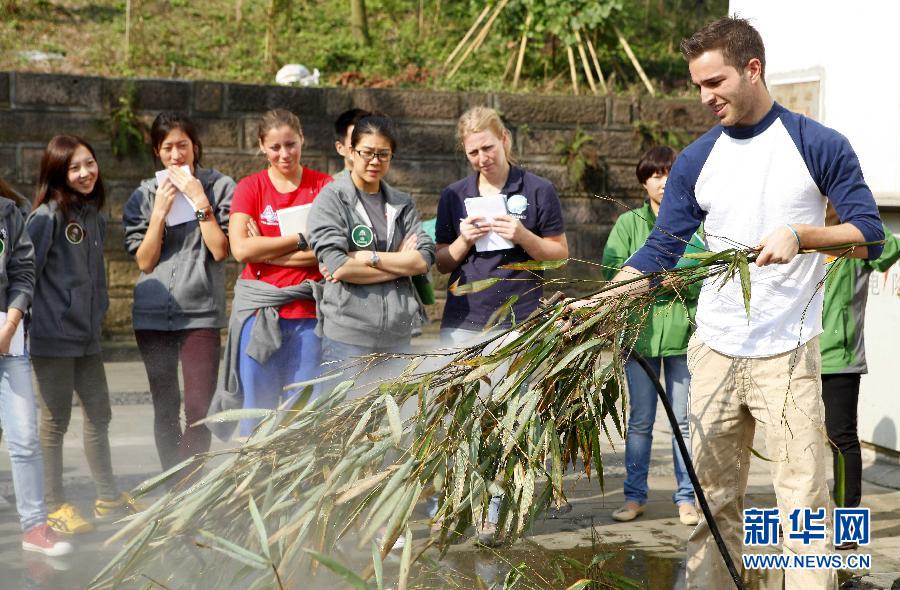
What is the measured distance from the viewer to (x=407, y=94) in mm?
10383

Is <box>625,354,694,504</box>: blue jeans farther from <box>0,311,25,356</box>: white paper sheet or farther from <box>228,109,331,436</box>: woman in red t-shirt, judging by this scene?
<box>0,311,25,356</box>: white paper sheet

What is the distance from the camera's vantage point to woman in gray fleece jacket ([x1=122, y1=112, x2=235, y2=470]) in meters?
6.03

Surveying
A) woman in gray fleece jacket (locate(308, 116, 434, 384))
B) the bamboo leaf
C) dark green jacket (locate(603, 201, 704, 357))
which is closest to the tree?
woman in gray fleece jacket (locate(308, 116, 434, 384))

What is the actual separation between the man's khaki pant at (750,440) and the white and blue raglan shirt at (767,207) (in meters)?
0.09

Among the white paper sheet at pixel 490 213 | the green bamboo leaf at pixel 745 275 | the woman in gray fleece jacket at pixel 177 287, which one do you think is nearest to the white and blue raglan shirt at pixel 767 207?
the green bamboo leaf at pixel 745 275

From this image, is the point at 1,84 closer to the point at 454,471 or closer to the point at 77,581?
the point at 77,581

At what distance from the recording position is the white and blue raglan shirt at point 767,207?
3939 millimetres


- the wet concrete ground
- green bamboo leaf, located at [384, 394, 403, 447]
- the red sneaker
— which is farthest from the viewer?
the red sneaker

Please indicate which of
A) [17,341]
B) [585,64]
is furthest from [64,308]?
[585,64]

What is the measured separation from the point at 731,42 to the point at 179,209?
326 cm

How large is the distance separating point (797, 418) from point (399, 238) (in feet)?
8.24

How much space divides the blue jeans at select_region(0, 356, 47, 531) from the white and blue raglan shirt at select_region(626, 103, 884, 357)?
120 inches

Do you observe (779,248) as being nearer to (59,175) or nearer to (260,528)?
(260,528)

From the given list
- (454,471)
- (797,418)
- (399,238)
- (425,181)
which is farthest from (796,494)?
(425,181)
